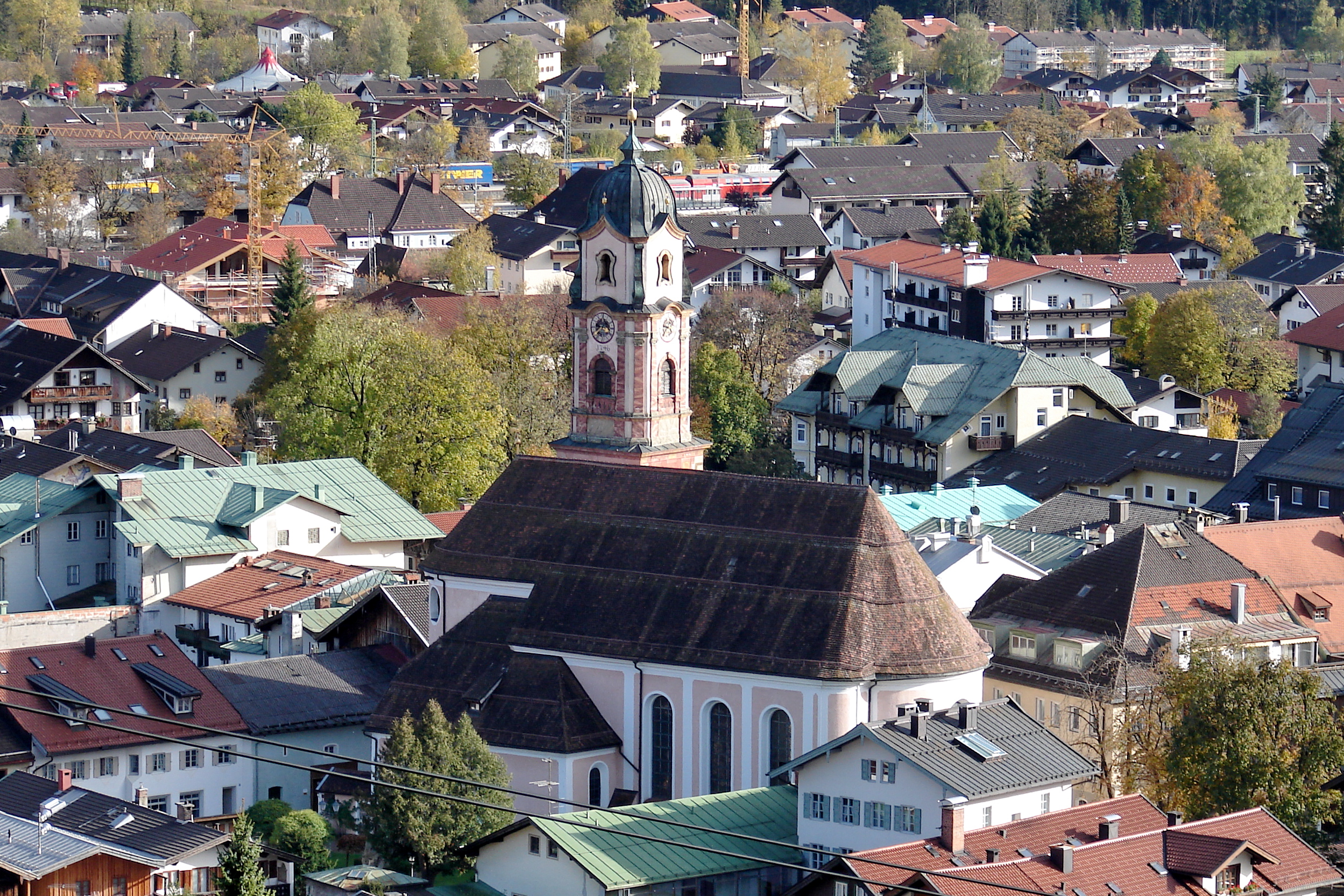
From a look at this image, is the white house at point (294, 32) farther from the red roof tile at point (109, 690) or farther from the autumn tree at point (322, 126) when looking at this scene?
the red roof tile at point (109, 690)

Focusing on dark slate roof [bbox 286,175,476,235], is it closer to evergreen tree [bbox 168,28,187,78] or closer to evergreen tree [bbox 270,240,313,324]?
evergreen tree [bbox 270,240,313,324]

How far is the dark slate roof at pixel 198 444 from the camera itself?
73.8 metres

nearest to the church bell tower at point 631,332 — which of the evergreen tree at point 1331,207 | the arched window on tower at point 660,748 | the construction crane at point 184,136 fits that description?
the arched window on tower at point 660,748

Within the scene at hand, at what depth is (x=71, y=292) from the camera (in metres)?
104

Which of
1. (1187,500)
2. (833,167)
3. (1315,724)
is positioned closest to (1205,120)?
(833,167)

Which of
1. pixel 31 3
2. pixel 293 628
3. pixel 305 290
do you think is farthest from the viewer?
pixel 31 3

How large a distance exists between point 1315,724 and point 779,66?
149097 millimetres

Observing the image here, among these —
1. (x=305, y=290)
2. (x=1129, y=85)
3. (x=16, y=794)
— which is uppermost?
(x=1129, y=85)

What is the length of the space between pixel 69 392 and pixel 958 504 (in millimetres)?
35912

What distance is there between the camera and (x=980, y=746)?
139 feet

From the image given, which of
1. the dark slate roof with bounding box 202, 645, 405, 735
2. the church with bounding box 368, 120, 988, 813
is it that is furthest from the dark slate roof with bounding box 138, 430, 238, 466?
the church with bounding box 368, 120, 988, 813

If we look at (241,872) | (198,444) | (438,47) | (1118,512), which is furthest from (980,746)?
(438,47)

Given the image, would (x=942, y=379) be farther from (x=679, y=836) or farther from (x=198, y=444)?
(x=679, y=836)

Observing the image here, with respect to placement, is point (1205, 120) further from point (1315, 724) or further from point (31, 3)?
point (1315, 724)
